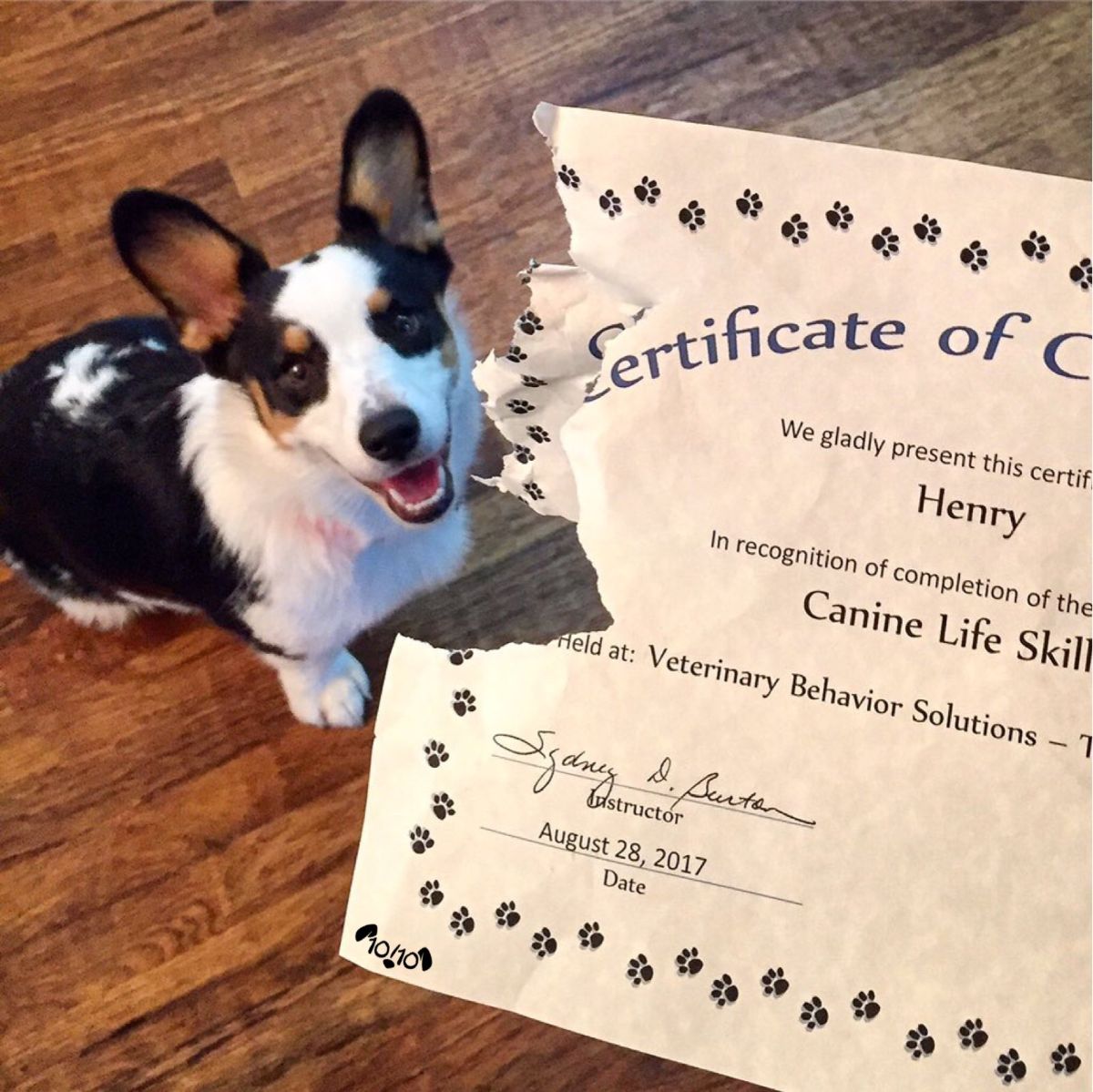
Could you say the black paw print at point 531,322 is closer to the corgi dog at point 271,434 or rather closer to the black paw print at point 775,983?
the corgi dog at point 271,434

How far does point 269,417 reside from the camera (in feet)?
3.13

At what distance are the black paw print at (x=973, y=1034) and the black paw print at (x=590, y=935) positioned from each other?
241 millimetres

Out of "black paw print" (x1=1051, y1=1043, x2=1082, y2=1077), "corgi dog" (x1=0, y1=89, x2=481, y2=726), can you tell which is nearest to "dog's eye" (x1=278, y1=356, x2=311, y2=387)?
"corgi dog" (x1=0, y1=89, x2=481, y2=726)

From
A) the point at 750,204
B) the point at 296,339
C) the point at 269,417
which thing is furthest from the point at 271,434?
the point at 750,204

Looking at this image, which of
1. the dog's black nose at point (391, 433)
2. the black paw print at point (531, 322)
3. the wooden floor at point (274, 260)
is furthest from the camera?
the wooden floor at point (274, 260)

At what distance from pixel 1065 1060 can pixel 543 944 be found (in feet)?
1.13

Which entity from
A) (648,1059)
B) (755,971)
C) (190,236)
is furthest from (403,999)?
(190,236)

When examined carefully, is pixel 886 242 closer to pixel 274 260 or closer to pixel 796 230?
pixel 796 230

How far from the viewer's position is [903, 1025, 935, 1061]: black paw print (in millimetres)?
639

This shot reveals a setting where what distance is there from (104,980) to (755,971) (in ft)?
3.06

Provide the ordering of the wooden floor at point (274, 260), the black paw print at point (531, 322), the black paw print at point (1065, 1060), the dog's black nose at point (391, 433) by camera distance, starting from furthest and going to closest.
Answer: the wooden floor at point (274, 260) < the dog's black nose at point (391, 433) < the black paw print at point (531, 322) < the black paw print at point (1065, 1060)

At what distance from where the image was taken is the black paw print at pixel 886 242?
693 mm
